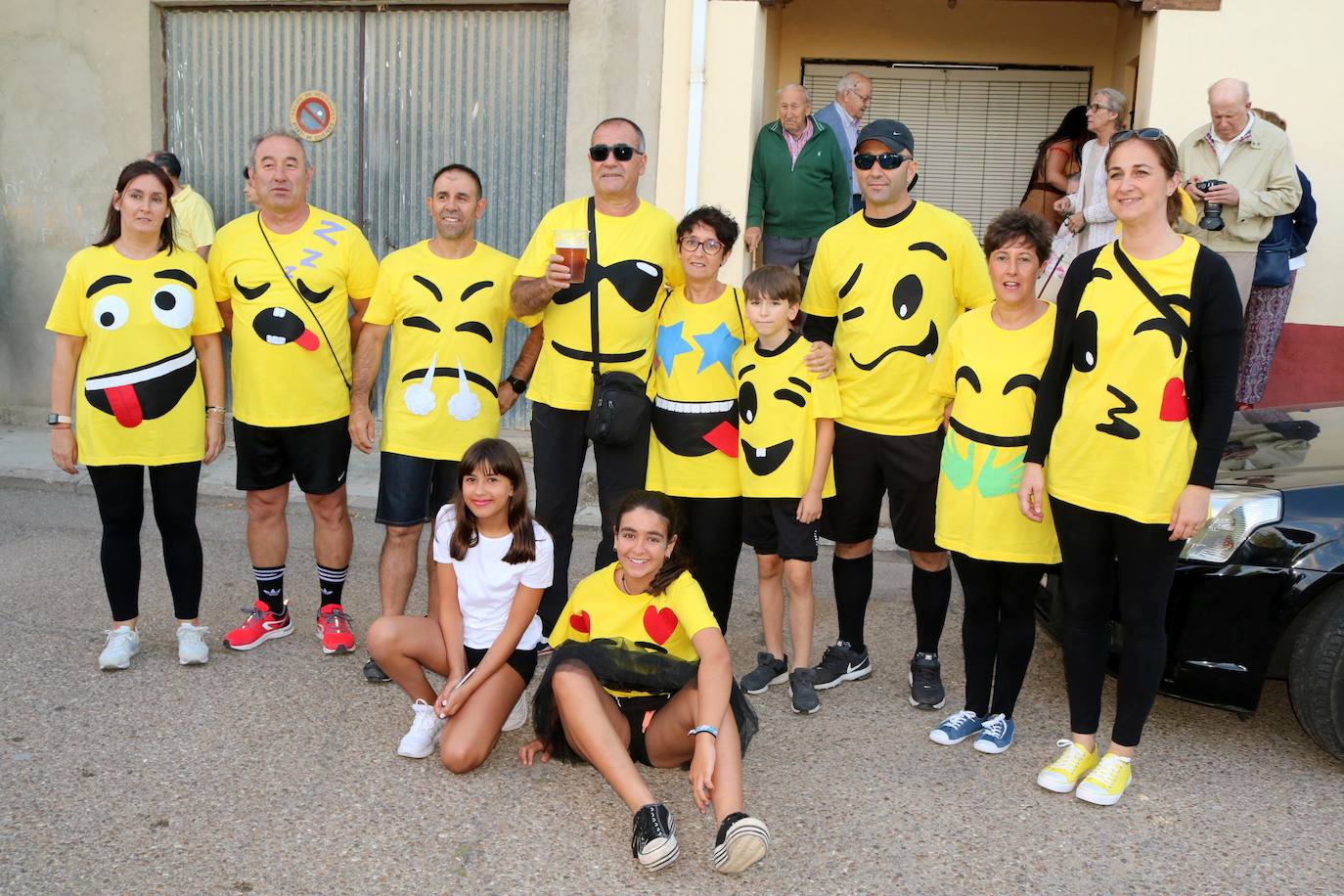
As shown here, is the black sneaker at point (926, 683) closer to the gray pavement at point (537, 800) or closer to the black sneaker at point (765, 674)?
the gray pavement at point (537, 800)

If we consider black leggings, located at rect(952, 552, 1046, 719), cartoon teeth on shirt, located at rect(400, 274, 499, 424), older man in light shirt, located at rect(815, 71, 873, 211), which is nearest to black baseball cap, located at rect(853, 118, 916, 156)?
black leggings, located at rect(952, 552, 1046, 719)

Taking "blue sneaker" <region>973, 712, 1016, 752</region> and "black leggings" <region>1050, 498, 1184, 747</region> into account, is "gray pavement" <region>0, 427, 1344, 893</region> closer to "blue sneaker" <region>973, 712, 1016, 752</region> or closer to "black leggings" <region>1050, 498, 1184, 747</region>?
"blue sneaker" <region>973, 712, 1016, 752</region>

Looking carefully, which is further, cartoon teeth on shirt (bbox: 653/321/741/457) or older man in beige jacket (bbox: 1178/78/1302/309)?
older man in beige jacket (bbox: 1178/78/1302/309)

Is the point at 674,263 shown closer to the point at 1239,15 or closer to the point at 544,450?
the point at 544,450

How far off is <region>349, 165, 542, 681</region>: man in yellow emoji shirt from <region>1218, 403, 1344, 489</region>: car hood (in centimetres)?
258


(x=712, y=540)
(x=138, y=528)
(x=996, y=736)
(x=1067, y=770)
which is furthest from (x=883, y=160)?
(x=138, y=528)

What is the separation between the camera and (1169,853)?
3.39 metres

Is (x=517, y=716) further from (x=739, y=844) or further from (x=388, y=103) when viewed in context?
(x=388, y=103)

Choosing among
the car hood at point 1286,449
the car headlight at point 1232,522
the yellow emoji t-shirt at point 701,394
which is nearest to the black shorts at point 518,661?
the yellow emoji t-shirt at point 701,394

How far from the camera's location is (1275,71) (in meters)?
7.35

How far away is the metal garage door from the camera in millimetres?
8398

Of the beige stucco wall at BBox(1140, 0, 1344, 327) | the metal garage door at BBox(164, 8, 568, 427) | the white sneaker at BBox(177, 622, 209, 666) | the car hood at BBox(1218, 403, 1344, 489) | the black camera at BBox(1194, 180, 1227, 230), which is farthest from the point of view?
the metal garage door at BBox(164, 8, 568, 427)

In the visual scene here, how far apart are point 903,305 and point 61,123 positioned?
23.4ft

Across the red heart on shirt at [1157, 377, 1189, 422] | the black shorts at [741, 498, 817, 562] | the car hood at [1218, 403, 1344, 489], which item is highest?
the red heart on shirt at [1157, 377, 1189, 422]
